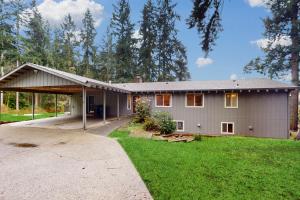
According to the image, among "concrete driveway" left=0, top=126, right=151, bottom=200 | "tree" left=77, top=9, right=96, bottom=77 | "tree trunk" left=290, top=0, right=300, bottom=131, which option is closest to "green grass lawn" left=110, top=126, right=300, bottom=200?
"concrete driveway" left=0, top=126, right=151, bottom=200

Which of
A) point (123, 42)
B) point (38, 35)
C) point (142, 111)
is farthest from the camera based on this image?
point (123, 42)

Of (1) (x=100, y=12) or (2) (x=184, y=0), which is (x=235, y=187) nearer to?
(2) (x=184, y=0)

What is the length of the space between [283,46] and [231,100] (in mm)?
6982

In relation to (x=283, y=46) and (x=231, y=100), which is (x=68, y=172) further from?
(x=283, y=46)

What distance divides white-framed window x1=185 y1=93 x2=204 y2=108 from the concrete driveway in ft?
26.0

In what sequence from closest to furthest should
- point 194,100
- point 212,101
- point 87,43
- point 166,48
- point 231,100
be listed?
point 231,100 < point 212,101 < point 194,100 < point 166,48 < point 87,43

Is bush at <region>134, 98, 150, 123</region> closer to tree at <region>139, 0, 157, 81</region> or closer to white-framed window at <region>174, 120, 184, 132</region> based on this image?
white-framed window at <region>174, 120, 184, 132</region>

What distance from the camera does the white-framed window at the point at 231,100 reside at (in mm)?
12903

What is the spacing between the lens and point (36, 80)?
11031 millimetres

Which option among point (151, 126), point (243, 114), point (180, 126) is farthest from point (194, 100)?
point (151, 126)

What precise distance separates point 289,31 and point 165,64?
16395 millimetres

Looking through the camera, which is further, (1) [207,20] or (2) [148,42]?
(2) [148,42]

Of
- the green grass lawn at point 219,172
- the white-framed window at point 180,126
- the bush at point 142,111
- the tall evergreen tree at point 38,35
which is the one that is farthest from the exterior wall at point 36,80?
the tall evergreen tree at point 38,35

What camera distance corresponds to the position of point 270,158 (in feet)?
19.3
